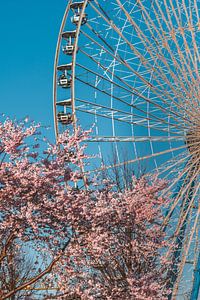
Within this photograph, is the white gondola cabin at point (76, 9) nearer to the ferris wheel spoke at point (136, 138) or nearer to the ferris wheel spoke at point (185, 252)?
the ferris wheel spoke at point (136, 138)

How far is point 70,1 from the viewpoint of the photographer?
66.9ft

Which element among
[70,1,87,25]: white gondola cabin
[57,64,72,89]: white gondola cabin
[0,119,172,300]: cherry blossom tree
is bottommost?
[0,119,172,300]: cherry blossom tree

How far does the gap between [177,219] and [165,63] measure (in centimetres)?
496

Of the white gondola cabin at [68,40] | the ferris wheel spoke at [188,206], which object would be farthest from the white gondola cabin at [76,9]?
the ferris wheel spoke at [188,206]

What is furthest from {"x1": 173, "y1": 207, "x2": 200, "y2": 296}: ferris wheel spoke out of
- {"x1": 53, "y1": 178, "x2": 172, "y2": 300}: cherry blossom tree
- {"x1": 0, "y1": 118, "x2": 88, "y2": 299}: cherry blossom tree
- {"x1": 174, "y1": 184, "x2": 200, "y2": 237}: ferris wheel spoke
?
{"x1": 0, "y1": 118, "x2": 88, "y2": 299}: cherry blossom tree

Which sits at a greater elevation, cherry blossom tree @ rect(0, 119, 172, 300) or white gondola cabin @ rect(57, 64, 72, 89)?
white gondola cabin @ rect(57, 64, 72, 89)

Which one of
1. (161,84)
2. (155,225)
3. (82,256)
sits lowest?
(82,256)

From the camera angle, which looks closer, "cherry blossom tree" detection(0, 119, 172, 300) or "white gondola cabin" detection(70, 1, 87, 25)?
"cherry blossom tree" detection(0, 119, 172, 300)

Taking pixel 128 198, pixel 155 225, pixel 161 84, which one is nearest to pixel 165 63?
pixel 161 84

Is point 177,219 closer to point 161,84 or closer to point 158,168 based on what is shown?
point 158,168

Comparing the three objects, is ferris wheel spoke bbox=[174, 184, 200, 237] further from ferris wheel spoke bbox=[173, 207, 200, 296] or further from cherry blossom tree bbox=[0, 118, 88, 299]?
cherry blossom tree bbox=[0, 118, 88, 299]

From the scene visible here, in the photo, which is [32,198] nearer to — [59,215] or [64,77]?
[59,215]

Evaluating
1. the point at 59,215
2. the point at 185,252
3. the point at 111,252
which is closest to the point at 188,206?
the point at 185,252

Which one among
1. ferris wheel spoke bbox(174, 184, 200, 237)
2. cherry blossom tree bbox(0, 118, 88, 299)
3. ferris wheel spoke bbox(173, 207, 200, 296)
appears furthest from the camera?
ferris wheel spoke bbox(174, 184, 200, 237)
